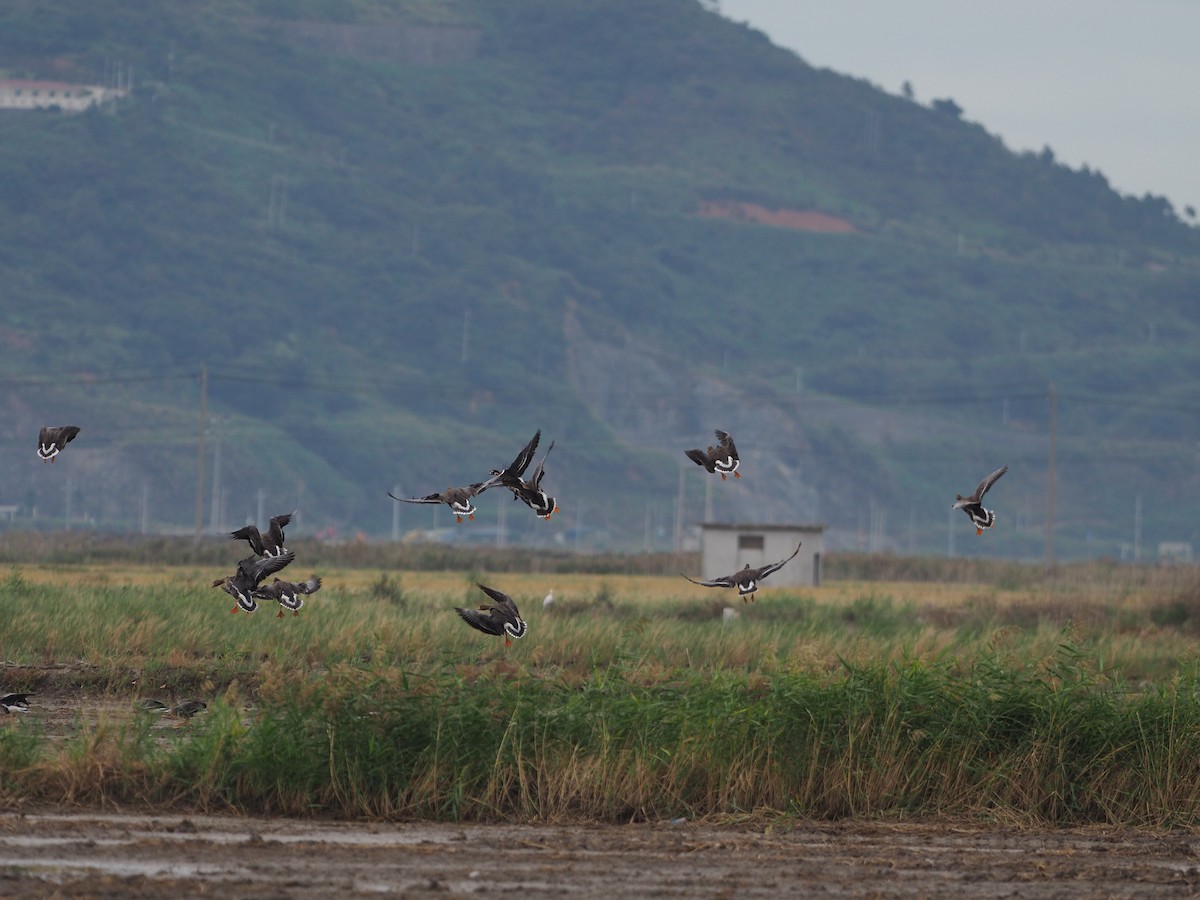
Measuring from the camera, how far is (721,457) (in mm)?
15812

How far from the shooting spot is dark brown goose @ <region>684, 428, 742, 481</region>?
1558cm

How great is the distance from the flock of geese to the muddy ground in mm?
2032

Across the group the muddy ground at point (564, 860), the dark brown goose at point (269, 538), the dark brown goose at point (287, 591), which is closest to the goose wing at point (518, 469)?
the dark brown goose at point (269, 538)

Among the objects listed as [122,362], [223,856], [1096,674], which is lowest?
[223,856]

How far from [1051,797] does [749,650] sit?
11.5 metres

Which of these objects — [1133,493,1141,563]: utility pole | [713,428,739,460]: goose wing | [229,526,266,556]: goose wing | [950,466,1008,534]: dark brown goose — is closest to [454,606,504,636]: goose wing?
[229,526,266,556]: goose wing

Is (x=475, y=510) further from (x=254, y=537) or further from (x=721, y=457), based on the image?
(x=254, y=537)

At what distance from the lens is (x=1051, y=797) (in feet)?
57.9

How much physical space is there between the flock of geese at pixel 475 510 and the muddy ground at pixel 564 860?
6.67 ft

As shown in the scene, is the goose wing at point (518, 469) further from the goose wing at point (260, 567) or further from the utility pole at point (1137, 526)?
the utility pole at point (1137, 526)

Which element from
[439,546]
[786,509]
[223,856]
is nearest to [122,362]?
[786,509]

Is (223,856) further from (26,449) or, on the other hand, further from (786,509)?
(786,509)

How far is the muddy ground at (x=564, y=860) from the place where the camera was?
13.3 metres

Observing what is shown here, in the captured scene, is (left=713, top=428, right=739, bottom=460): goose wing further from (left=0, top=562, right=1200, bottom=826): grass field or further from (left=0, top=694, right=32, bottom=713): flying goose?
(left=0, top=694, right=32, bottom=713): flying goose
